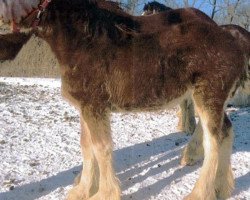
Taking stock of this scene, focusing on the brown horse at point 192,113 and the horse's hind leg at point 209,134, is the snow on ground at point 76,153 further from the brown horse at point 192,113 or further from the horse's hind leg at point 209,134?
the horse's hind leg at point 209,134

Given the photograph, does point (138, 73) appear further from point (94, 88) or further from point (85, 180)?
point (85, 180)

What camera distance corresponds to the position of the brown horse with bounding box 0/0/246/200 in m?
4.14

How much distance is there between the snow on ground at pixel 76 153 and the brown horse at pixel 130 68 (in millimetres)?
510

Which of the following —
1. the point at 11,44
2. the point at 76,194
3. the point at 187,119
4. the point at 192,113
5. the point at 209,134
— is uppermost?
the point at 11,44

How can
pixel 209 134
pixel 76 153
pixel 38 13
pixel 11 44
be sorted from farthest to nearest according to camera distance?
pixel 76 153, pixel 209 134, pixel 11 44, pixel 38 13

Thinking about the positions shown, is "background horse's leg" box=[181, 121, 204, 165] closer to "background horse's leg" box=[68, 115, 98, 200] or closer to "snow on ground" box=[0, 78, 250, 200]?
"snow on ground" box=[0, 78, 250, 200]

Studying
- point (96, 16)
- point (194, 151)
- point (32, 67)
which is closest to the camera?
point (96, 16)

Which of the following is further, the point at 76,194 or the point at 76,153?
the point at 76,153

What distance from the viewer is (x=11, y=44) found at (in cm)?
407

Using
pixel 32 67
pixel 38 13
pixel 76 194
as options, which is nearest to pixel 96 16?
pixel 38 13

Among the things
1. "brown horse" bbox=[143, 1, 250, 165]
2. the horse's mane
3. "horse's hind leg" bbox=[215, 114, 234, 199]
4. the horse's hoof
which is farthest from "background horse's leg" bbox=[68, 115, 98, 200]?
"horse's hind leg" bbox=[215, 114, 234, 199]

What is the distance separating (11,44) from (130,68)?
1205 millimetres

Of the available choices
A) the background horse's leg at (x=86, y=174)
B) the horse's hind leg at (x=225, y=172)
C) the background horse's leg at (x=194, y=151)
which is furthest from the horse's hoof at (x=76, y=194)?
the background horse's leg at (x=194, y=151)

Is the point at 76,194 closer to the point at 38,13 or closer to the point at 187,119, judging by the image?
the point at 38,13
